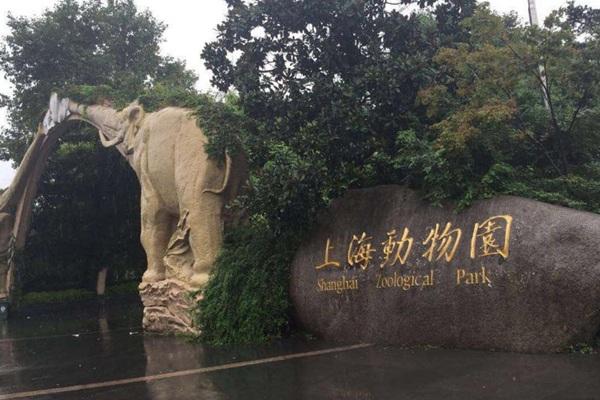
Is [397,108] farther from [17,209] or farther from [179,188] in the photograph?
[17,209]

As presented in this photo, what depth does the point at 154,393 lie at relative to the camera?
219 inches

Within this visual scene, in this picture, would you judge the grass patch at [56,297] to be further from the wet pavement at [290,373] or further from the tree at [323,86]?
the tree at [323,86]

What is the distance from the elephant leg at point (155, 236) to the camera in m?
10.4

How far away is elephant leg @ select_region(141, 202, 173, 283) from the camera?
1035 centimetres

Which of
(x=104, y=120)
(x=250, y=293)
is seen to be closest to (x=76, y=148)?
(x=104, y=120)

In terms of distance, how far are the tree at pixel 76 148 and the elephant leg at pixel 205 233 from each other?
10.7 m

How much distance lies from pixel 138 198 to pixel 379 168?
14.1 metres

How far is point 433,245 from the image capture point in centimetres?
652

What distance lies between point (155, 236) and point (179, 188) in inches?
54.7

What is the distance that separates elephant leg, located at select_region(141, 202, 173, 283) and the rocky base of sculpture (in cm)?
31

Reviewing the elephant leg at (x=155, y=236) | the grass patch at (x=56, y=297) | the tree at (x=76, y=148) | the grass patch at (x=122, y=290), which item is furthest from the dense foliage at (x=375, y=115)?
the grass patch at (x=122, y=290)

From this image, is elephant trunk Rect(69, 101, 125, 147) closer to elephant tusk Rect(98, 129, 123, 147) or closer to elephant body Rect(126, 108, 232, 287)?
elephant tusk Rect(98, 129, 123, 147)

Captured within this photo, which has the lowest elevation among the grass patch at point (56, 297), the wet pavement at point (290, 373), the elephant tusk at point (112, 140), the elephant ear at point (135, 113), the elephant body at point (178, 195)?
the wet pavement at point (290, 373)

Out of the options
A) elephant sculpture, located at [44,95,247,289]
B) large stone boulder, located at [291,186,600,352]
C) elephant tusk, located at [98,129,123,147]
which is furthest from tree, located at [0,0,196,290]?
large stone boulder, located at [291,186,600,352]
